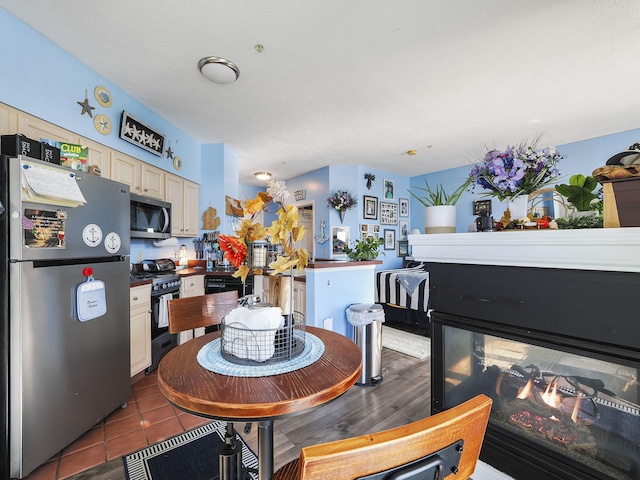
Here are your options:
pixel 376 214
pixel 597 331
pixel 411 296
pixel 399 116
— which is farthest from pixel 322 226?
pixel 597 331

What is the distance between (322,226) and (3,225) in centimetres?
439

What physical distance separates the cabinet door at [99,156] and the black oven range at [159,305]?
3.25 ft

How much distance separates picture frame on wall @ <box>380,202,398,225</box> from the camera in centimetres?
583

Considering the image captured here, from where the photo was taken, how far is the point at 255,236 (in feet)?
3.23

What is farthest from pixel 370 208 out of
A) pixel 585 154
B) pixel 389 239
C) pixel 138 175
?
pixel 138 175

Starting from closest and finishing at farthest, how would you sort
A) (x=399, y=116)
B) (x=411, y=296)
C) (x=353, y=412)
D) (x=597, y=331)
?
Result: (x=597, y=331) → (x=353, y=412) → (x=399, y=116) → (x=411, y=296)

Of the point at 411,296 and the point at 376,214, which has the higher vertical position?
the point at 376,214

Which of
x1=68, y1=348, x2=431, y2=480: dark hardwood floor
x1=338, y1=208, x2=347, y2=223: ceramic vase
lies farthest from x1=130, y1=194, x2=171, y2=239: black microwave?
x1=338, y1=208, x2=347, y2=223: ceramic vase

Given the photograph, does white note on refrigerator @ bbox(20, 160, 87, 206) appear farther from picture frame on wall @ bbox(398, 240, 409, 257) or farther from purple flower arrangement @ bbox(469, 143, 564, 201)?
picture frame on wall @ bbox(398, 240, 409, 257)

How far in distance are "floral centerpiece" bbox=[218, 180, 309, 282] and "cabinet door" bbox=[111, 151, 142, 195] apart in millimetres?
2265

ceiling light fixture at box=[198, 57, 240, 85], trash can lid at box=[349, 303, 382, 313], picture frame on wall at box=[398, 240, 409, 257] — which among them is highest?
ceiling light fixture at box=[198, 57, 240, 85]

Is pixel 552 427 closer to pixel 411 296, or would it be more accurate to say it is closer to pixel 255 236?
pixel 255 236

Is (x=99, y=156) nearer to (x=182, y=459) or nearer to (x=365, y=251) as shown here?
(x=182, y=459)

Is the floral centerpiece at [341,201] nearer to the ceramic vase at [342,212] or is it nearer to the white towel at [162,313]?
the ceramic vase at [342,212]
